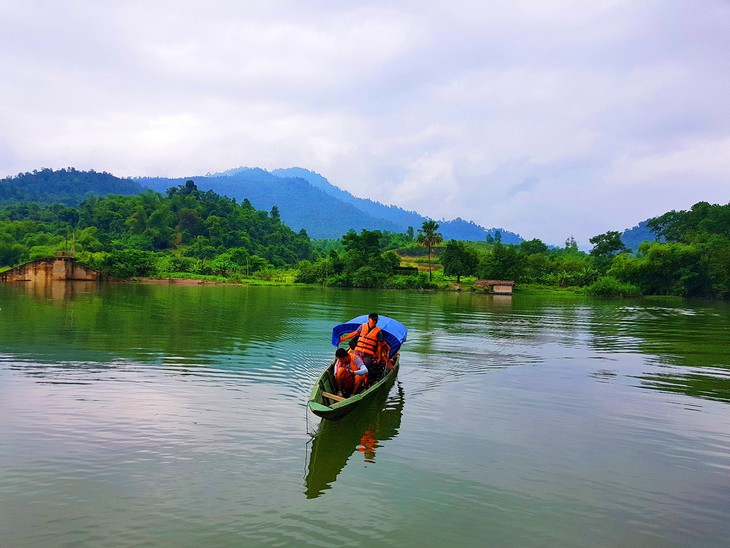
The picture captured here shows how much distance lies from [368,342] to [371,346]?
0.13 m

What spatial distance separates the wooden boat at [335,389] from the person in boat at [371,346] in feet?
1.12

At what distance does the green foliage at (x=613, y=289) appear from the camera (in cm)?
7181

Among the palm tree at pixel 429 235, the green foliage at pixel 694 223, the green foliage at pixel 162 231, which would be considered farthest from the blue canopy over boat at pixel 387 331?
the green foliage at pixel 694 223

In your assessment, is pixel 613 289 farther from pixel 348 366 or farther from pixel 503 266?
pixel 348 366

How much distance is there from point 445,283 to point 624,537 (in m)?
71.9

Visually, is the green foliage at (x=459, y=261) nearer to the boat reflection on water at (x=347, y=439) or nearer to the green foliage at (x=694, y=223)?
the green foliage at (x=694, y=223)

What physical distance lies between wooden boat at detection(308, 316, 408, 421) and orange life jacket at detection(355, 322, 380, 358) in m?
0.65

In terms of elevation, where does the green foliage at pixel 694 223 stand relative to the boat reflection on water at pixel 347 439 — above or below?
above

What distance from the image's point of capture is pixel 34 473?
777 centimetres

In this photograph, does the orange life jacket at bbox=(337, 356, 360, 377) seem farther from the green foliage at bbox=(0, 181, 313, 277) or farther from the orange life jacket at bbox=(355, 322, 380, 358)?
the green foliage at bbox=(0, 181, 313, 277)

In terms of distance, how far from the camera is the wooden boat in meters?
9.45

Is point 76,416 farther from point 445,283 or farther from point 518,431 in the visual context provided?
point 445,283

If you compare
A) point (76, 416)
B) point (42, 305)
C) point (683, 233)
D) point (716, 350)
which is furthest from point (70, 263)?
point (683, 233)

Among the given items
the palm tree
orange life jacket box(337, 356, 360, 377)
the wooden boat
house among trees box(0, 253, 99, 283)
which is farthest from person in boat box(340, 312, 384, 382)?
house among trees box(0, 253, 99, 283)
